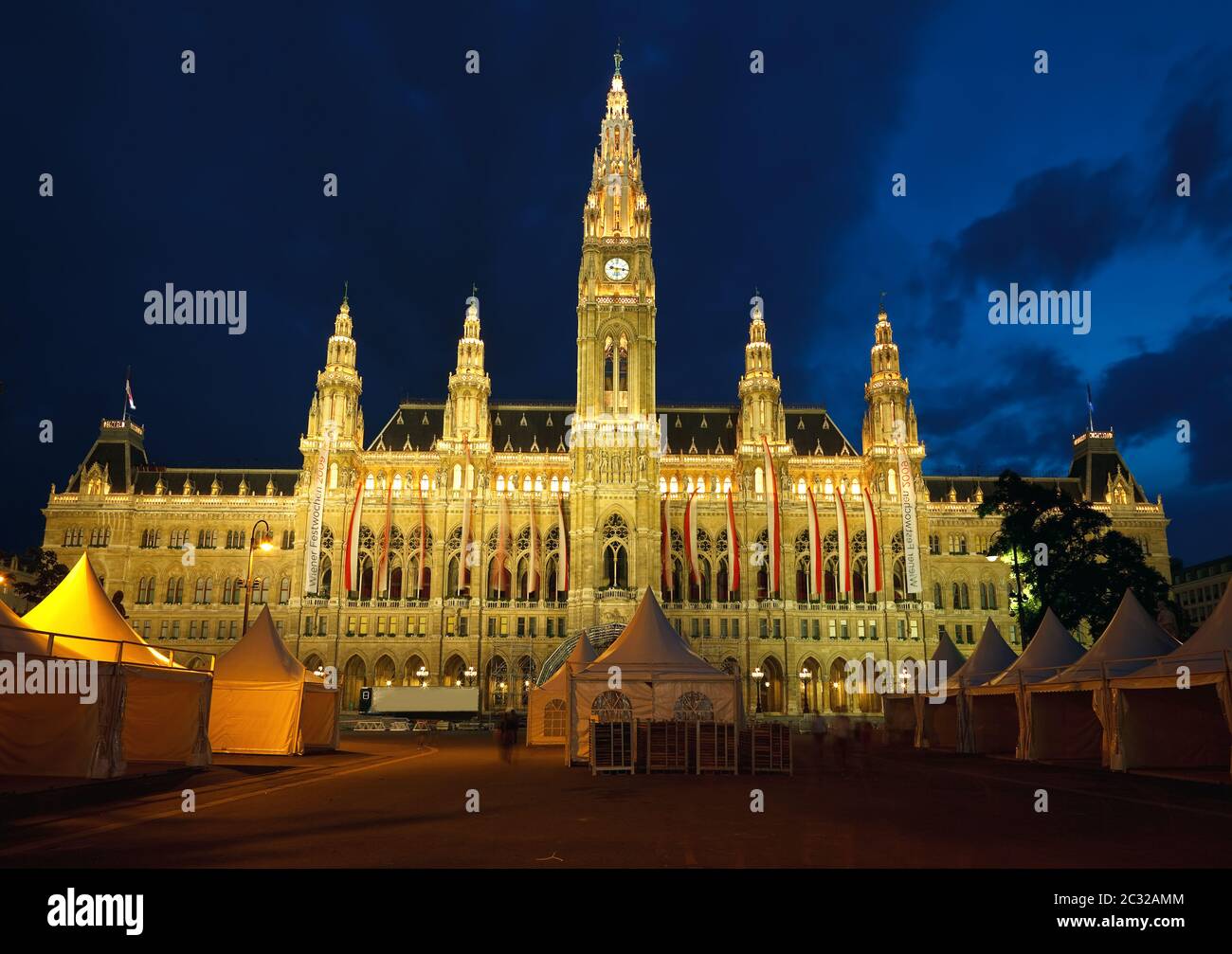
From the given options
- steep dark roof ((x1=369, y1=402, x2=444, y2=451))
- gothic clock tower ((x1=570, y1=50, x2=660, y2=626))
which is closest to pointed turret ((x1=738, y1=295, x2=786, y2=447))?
gothic clock tower ((x1=570, y1=50, x2=660, y2=626))

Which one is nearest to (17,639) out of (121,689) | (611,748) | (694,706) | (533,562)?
(121,689)

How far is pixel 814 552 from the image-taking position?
80.0 metres

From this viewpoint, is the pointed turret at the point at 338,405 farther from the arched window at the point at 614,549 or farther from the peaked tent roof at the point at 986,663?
the peaked tent roof at the point at 986,663

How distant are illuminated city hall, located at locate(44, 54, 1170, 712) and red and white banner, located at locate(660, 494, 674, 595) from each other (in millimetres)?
325

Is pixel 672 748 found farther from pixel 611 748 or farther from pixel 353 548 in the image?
pixel 353 548

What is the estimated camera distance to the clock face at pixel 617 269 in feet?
279

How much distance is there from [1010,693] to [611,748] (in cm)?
1644

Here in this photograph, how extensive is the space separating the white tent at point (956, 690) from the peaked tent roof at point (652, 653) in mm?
11584

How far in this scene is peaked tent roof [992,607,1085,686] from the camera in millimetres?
31797

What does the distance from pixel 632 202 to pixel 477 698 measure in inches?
1857
